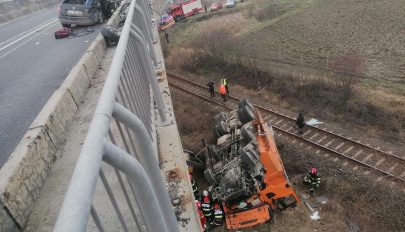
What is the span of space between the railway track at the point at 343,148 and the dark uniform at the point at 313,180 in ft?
4.39

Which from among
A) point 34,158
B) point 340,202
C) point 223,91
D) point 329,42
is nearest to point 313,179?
point 340,202

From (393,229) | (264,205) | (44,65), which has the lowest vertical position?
(393,229)

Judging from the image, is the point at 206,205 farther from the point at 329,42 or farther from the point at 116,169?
the point at 329,42

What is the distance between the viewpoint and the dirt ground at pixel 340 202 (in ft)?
32.5

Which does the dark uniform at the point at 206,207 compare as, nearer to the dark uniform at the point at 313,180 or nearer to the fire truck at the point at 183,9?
the dark uniform at the point at 313,180

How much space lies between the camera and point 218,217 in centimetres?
1077

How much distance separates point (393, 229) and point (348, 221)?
115cm

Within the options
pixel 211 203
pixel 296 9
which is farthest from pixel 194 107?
pixel 296 9

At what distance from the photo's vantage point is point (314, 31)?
85.1 feet

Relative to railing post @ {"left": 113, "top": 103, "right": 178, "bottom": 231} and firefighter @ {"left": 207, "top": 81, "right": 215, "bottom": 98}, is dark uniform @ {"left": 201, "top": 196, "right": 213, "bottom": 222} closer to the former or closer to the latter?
railing post @ {"left": 113, "top": 103, "right": 178, "bottom": 231}

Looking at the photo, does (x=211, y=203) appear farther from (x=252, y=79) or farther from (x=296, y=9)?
(x=296, y=9)

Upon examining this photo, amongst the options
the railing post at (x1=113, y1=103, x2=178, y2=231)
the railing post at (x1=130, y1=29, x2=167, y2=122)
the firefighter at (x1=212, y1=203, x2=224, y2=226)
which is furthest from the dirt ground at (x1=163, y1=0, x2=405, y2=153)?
the railing post at (x1=113, y1=103, x2=178, y2=231)

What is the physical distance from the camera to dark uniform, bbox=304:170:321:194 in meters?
10.9

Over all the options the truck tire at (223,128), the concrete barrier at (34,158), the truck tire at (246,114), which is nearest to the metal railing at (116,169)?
the concrete barrier at (34,158)
